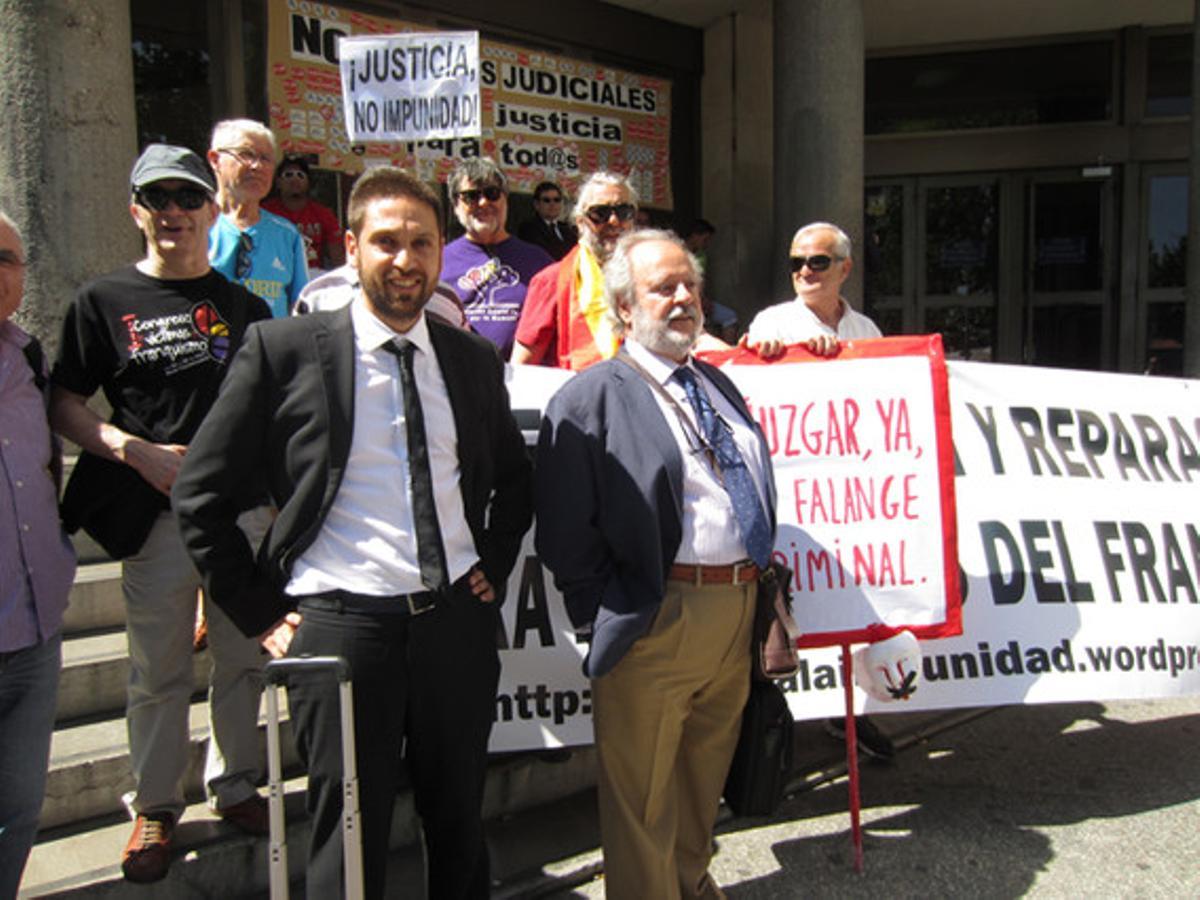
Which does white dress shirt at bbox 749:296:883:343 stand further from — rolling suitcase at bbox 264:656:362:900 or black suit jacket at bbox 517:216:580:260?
black suit jacket at bbox 517:216:580:260

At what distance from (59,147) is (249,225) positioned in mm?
1526

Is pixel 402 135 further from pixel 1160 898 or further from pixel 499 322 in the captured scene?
pixel 1160 898

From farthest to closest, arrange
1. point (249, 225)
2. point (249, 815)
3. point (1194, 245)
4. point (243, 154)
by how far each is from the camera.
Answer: point (1194, 245) → point (249, 225) → point (243, 154) → point (249, 815)

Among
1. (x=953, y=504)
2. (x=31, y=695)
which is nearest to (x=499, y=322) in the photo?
(x=953, y=504)

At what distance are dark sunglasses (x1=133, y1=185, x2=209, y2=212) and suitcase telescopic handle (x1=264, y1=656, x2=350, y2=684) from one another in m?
1.43

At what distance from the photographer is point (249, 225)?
3773 mm

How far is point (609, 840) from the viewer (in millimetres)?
2867

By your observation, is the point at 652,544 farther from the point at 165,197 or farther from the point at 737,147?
the point at 737,147

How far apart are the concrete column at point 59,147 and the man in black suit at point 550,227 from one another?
356cm

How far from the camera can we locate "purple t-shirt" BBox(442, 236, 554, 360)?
167 inches

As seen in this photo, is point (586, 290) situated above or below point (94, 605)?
above

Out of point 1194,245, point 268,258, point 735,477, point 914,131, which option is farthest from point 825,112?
point 735,477

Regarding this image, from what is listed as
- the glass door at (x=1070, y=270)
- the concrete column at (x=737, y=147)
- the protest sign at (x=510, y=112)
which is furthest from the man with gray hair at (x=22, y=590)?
the glass door at (x=1070, y=270)

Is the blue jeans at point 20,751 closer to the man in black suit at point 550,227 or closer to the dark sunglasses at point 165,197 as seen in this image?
the dark sunglasses at point 165,197
